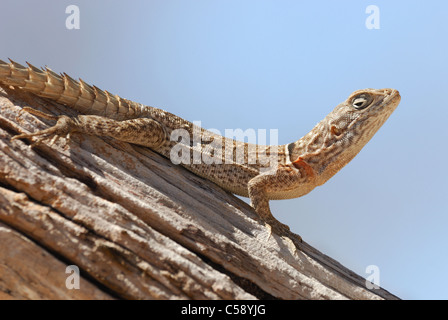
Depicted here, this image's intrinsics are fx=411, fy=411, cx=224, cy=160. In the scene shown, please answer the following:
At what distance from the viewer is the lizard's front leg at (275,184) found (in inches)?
182

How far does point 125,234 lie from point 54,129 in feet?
4.54

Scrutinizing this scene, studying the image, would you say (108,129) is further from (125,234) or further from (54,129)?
(125,234)

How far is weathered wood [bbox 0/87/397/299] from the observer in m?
2.98

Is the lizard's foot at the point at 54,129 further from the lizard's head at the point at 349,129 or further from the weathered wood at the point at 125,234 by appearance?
the lizard's head at the point at 349,129

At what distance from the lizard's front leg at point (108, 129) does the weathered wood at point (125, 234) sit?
0.30 feet

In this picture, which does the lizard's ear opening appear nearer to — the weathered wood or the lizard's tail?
the weathered wood

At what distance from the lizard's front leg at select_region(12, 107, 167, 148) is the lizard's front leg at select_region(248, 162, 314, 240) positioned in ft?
4.06

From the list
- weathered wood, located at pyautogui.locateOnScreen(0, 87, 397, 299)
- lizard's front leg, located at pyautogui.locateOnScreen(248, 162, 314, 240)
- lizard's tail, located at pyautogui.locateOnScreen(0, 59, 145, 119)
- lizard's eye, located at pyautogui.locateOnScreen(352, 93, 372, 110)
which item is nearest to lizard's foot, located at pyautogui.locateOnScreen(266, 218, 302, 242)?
lizard's front leg, located at pyautogui.locateOnScreen(248, 162, 314, 240)

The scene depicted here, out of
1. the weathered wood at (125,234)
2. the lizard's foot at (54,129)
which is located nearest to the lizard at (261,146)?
the weathered wood at (125,234)

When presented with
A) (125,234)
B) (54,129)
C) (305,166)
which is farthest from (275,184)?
(54,129)

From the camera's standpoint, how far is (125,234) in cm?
313
